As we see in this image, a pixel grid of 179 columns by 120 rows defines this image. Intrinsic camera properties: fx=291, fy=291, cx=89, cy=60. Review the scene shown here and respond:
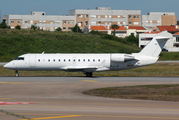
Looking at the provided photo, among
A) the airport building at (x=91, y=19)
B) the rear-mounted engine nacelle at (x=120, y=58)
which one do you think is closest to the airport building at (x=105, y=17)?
the airport building at (x=91, y=19)

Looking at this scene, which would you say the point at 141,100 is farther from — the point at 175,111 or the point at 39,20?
the point at 39,20

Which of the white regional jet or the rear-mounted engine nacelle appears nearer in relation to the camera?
the rear-mounted engine nacelle

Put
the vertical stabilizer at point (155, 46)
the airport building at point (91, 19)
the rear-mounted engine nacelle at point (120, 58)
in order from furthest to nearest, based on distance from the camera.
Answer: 1. the airport building at point (91, 19)
2. the vertical stabilizer at point (155, 46)
3. the rear-mounted engine nacelle at point (120, 58)

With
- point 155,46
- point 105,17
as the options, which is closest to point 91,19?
point 105,17

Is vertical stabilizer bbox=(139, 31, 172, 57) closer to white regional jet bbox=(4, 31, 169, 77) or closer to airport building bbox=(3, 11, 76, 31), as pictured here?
white regional jet bbox=(4, 31, 169, 77)

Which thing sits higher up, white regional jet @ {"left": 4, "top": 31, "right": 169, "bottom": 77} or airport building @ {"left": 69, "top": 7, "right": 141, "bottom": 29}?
airport building @ {"left": 69, "top": 7, "right": 141, "bottom": 29}

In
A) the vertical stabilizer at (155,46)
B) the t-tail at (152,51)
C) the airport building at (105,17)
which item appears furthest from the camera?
the airport building at (105,17)

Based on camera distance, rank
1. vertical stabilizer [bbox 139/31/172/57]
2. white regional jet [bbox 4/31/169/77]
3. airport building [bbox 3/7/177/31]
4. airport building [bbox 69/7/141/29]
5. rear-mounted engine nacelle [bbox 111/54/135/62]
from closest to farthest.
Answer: rear-mounted engine nacelle [bbox 111/54/135/62], white regional jet [bbox 4/31/169/77], vertical stabilizer [bbox 139/31/172/57], airport building [bbox 3/7/177/31], airport building [bbox 69/7/141/29]

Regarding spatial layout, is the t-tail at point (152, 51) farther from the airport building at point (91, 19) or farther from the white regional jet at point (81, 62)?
the airport building at point (91, 19)

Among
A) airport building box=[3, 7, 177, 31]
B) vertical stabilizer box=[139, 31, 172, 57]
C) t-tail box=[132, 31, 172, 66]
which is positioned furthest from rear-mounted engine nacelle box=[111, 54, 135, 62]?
airport building box=[3, 7, 177, 31]

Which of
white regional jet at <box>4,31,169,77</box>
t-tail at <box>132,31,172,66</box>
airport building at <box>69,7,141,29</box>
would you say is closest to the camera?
white regional jet at <box>4,31,169,77</box>

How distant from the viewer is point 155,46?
3691 centimetres

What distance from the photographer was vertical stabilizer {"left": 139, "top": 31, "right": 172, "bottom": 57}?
36.7 meters

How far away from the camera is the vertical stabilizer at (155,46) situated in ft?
120
